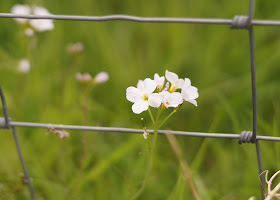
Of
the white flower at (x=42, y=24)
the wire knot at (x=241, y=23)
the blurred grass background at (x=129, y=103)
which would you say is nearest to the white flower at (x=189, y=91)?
the wire knot at (x=241, y=23)

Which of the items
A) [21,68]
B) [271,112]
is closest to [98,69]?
[21,68]

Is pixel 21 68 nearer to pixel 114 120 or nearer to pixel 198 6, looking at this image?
pixel 114 120

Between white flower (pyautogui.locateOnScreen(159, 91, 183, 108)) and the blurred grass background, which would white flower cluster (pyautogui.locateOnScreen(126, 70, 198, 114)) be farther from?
the blurred grass background

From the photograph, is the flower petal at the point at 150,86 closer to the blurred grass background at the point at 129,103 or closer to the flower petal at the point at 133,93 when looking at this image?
the flower petal at the point at 133,93

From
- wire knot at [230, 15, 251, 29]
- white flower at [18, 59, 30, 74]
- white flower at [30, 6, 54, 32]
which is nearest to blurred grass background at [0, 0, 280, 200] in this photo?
white flower at [18, 59, 30, 74]

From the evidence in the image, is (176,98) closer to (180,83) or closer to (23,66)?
(180,83)

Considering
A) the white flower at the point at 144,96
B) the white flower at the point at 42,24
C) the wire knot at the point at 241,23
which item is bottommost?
the white flower at the point at 144,96
